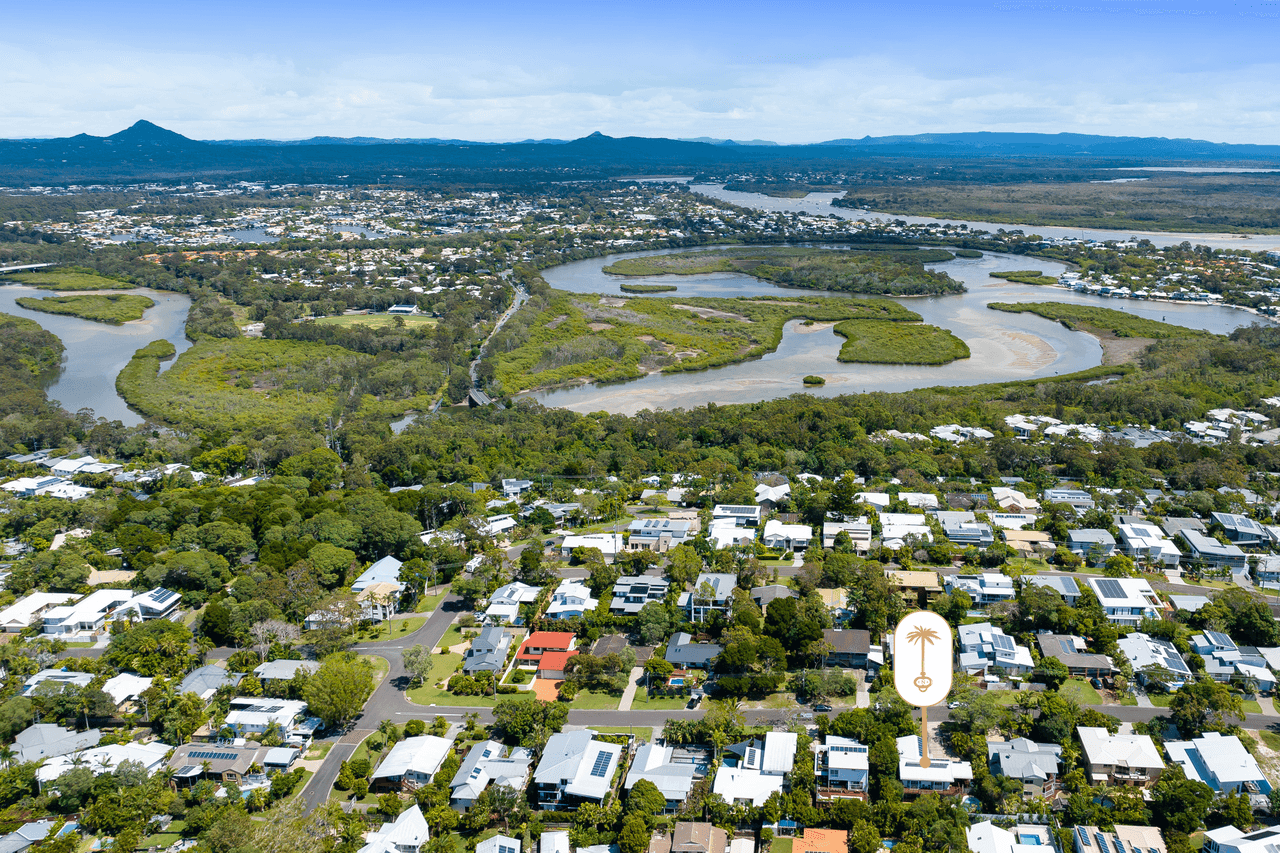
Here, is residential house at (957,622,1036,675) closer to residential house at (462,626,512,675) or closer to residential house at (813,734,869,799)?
residential house at (813,734,869,799)

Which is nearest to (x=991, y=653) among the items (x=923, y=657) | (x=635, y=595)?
(x=635, y=595)

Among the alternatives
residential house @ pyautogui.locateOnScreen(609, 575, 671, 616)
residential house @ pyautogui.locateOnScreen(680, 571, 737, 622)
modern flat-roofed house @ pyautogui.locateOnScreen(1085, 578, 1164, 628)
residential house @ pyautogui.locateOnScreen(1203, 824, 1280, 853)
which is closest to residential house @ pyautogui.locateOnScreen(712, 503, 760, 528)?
residential house @ pyautogui.locateOnScreen(680, 571, 737, 622)

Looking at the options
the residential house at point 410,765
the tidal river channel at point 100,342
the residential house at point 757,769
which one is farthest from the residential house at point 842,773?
the tidal river channel at point 100,342

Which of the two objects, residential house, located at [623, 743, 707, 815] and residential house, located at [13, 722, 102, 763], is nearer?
residential house, located at [623, 743, 707, 815]

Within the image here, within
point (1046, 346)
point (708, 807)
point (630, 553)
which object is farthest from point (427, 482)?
point (1046, 346)

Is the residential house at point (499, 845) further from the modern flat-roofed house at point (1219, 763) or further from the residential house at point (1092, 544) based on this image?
the residential house at point (1092, 544)
